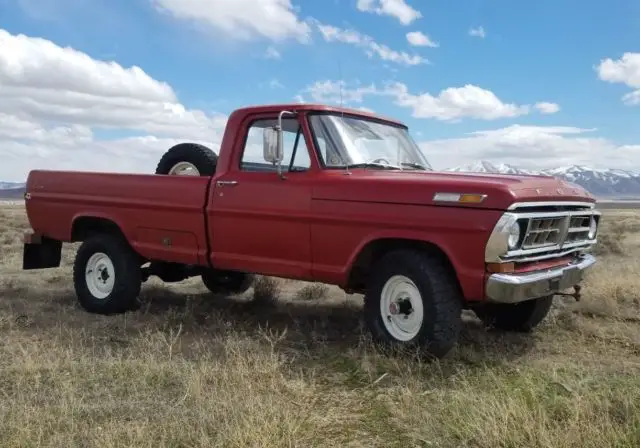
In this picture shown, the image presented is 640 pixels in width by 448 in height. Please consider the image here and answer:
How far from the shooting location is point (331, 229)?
5445mm

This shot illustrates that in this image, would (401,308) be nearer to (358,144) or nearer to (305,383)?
(305,383)

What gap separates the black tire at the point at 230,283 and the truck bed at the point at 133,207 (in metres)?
1.66

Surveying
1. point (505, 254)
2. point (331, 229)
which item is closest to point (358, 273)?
point (331, 229)

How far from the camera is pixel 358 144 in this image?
5.89m

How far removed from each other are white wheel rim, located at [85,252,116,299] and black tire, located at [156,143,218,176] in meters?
1.24

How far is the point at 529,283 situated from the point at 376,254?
131 centimetres

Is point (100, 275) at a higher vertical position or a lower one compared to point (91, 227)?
lower

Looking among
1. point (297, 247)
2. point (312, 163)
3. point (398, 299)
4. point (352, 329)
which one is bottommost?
point (352, 329)

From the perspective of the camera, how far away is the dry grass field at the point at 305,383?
340cm

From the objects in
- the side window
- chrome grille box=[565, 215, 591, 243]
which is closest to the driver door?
the side window

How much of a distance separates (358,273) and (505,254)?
143 centimetres

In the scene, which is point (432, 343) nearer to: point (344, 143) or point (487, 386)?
point (487, 386)

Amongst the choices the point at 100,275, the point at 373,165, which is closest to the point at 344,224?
the point at 373,165

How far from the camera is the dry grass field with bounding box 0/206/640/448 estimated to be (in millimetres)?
3398
